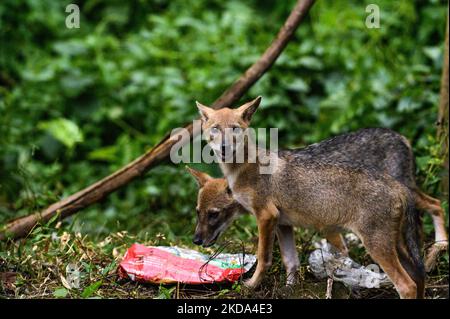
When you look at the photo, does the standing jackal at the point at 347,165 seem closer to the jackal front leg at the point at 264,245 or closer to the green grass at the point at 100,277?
the green grass at the point at 100,277

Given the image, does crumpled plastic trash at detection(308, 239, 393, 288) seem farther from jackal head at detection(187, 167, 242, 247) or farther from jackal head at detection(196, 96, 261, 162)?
jackal head at detection(196, 96, 261, 162)

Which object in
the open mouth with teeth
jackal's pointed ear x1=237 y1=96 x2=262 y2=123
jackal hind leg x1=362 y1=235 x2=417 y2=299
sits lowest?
jackal hind leg x1=362 y1=235 x2=417 y2=299

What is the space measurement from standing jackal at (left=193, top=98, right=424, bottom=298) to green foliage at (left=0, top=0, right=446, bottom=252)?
3.34 metres

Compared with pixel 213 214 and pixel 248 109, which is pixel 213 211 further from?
pixel 248 109

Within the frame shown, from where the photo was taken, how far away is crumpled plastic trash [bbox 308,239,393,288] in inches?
258

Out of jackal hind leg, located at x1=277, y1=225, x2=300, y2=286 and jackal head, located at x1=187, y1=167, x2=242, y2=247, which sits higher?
jackal head, located at x1=187, y1=167, x2=242, y2=247

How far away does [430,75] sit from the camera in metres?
10.4

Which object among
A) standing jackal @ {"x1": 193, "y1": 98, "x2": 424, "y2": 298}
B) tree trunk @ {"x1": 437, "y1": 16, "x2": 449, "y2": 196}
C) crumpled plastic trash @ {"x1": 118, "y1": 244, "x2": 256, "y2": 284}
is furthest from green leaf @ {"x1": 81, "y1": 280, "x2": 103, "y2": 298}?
tree trunk @ {"x1": 437, "y1": 16, "x2": 449, "y2": 196}

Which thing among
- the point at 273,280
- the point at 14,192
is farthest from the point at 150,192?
the point at 273,280

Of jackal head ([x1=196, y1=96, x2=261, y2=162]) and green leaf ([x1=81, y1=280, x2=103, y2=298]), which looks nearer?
green leaf ([x1=81, y1=280, x2=103, y2=298])

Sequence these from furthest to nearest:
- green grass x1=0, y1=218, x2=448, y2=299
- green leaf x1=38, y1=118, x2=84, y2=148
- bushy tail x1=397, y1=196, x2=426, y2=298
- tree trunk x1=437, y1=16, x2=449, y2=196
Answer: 1. green leaf x1=38, y1=118, x2=84, y2=148
2. tree trunk x1=437, y1=16, x2=449, y2=196
3. green grass x1=0, y1=218, x2=448, y2=299
4. bushy tail x1=397, y1=196, x2=426, y2=298

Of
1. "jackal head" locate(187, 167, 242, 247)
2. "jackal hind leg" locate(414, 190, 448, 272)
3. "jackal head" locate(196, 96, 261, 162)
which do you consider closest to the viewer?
"jackal head" locate(196, 96, 261, 162)

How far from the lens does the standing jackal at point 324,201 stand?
238 inches
